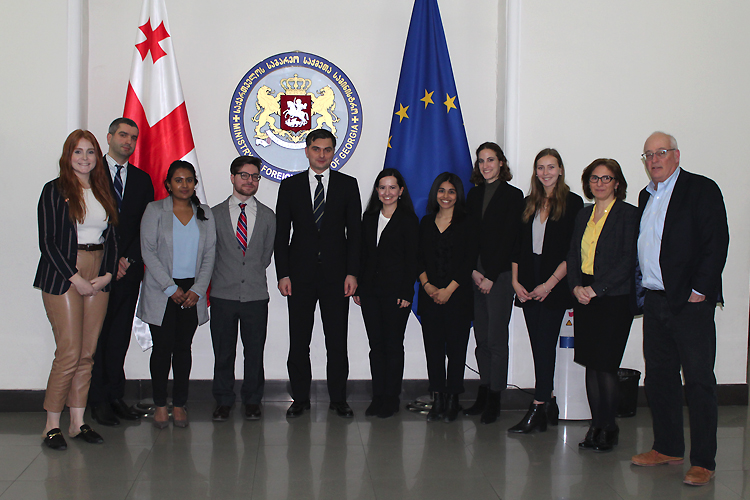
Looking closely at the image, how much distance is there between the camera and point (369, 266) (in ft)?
11.9

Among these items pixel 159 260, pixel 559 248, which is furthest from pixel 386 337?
pixel 159 260

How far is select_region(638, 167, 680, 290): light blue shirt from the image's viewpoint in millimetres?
2783

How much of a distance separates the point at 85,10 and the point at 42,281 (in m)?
2.01

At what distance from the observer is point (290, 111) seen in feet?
13.6

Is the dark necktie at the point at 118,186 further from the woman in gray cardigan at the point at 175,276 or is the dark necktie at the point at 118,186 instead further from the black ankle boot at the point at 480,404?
the black ankle boot at the point at 480,404

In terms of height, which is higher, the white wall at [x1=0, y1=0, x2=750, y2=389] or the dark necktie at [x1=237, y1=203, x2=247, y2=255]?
the white wall at [x1=0, y1=0, x2=750, y2=389]

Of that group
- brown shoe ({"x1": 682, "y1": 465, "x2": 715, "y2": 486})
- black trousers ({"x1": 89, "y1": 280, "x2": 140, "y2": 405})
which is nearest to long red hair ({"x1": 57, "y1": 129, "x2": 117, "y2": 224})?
black trousers ({"x1": 89, "y1": 280, "x2": 140, "y2": 405})

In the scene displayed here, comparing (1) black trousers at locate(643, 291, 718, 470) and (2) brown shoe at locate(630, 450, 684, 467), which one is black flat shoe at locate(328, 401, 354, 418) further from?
(1) black trousers at locate(643, 291, 718, 470)

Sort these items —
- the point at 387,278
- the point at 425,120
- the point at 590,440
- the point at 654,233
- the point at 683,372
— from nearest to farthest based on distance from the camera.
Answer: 1. the point at 683,372
2. the point at 654,233
3. the point at 590,440
4. the point at 387,278
5. the point at 425,120

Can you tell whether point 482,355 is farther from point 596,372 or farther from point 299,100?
point 299,100

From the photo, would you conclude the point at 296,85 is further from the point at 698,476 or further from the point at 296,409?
the point at 698,476

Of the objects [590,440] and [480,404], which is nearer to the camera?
[590,440]

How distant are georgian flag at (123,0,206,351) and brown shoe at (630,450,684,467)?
2.96m

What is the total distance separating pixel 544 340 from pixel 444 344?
0.60 metres
